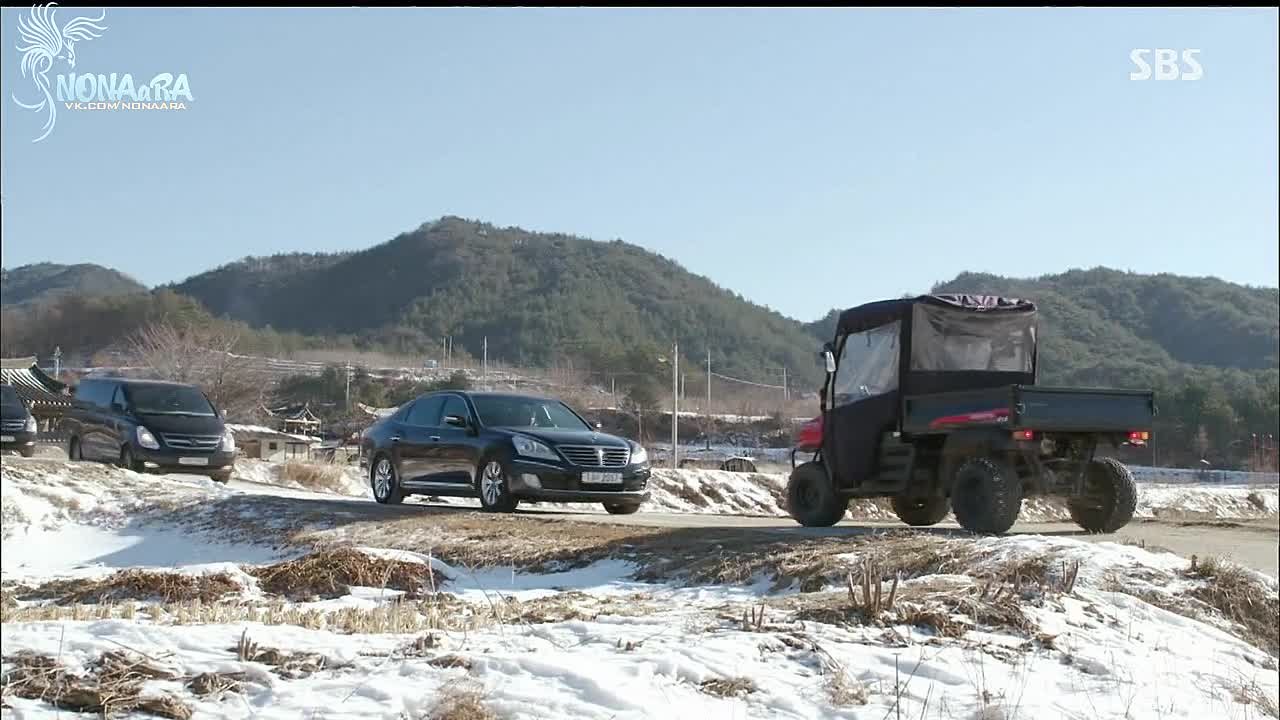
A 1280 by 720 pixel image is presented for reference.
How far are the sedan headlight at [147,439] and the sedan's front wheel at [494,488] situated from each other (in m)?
8.38

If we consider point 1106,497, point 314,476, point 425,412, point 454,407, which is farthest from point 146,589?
point 314,476

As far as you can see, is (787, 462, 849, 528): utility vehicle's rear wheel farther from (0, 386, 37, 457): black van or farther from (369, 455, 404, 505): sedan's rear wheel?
(0, 386, 37, 457): black van

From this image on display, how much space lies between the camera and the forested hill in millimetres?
49531

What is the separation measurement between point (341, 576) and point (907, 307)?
6302 millimetres

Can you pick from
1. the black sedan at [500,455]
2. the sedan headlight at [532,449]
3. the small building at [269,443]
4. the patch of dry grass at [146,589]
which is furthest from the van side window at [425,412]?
the small building at [269,443]

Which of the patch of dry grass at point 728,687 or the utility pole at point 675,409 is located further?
the utility pole at point 675,409

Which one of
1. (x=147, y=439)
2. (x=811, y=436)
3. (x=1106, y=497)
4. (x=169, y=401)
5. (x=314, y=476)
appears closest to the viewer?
(x=1106, y=497)

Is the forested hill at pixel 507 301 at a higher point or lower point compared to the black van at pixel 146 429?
higher

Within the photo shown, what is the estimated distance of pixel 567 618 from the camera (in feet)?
26.5

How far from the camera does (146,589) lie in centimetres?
1070

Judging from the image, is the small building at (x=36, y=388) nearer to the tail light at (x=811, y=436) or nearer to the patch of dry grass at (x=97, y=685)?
the tail light at (x=811, y=436)

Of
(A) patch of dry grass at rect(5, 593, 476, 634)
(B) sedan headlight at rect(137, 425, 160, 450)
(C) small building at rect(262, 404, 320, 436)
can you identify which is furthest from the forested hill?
(A) patch of dry grass at rect(5, 593, 476, 634)

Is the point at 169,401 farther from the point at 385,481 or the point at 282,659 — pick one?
the point at 282,659

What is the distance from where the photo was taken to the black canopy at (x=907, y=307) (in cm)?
1395
